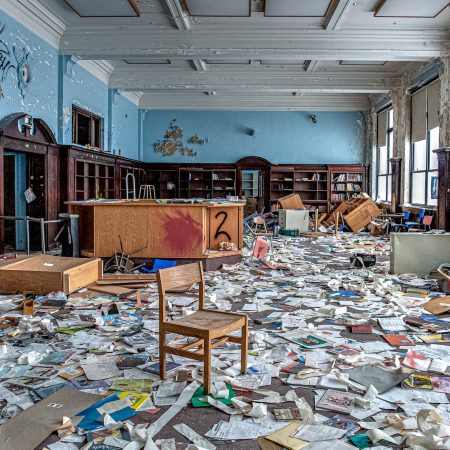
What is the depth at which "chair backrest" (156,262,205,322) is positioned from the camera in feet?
10.7

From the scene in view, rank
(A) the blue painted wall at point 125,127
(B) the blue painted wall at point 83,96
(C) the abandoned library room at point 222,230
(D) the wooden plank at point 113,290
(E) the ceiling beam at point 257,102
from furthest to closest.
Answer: (E) the ceiling beam at point 257,102 → (A) the blue painted wall at point 125,127 → (B) the blue painted wall at point 83,96 → (D) the wooden plank at point 113,290 → (C) the abandoned library room at point 222,230

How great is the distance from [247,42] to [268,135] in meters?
7.76

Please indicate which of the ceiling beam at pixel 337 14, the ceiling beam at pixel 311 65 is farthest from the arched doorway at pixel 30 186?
the ceiling beam at pixel 311 65

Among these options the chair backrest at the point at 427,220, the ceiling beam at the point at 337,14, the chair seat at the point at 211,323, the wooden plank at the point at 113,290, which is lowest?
the wooden plank at the point at 113,290

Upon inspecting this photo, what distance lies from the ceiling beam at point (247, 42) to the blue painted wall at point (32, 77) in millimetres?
705

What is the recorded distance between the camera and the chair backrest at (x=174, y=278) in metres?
3.26

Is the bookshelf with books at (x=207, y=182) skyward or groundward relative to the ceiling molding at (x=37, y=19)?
groundward

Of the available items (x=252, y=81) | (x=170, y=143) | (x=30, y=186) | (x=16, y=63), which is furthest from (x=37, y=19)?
(x=170, y=143)

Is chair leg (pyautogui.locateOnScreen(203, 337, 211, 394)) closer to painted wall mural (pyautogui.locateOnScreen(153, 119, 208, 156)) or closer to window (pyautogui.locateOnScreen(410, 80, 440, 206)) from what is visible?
window (pyautogui.locateOnScreen(410, 80, 440, 206))

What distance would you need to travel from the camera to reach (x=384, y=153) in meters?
16.6

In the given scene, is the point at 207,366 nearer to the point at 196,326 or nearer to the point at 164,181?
the point at 196,326

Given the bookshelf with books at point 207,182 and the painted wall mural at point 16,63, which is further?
the bookshelf with books at point 207,182

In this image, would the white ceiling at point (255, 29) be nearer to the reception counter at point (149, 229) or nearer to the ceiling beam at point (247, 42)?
the ceiling beam at point (247, 42)

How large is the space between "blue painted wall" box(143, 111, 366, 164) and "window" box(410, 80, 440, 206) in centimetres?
451
